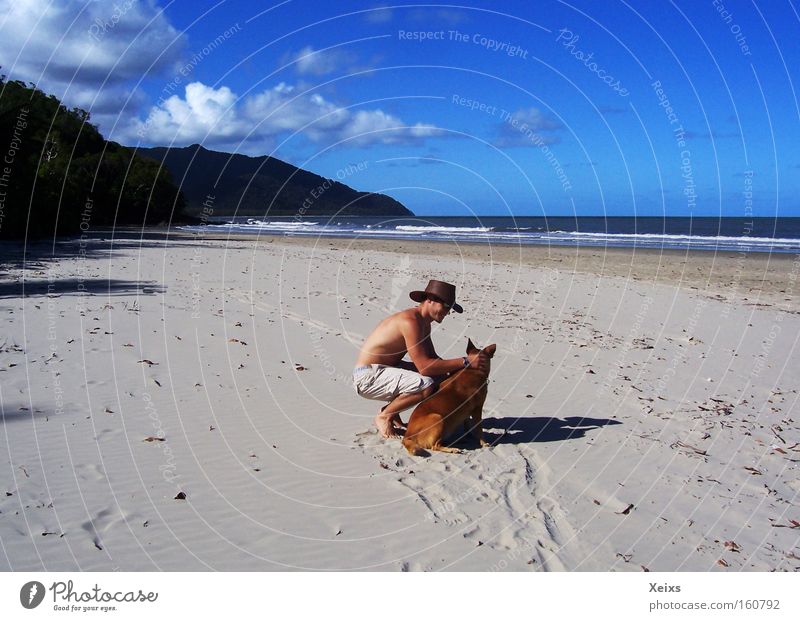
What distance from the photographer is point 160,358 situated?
384 inches

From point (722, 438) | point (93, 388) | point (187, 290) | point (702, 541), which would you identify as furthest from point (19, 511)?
point (187, 290)

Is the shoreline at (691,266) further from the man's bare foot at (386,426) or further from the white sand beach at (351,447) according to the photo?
the man's bare foot at (386,426)

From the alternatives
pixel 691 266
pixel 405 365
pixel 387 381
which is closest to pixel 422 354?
pixel 387 381

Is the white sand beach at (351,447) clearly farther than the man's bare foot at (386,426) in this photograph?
No

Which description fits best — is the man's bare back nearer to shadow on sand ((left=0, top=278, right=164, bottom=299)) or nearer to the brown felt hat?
the brown felt hat

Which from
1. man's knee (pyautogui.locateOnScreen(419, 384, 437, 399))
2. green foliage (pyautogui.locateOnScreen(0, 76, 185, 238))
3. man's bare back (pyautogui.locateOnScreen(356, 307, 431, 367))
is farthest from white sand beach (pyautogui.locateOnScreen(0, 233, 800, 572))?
green foliage (pyautogui.locateOnScreen(0, 76, 185, 238))

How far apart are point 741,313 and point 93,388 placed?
1604cm

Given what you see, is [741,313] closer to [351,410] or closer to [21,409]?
[351,410]

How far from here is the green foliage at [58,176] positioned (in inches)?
1066

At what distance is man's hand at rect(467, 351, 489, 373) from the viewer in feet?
22.5

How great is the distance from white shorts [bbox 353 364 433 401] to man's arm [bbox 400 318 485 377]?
161 millimetres

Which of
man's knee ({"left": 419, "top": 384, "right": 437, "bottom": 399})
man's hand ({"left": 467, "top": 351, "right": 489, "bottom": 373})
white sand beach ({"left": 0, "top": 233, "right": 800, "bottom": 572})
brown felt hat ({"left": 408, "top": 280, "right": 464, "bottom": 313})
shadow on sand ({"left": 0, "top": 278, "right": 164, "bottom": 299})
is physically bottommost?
white sand beach ({"left": 0, "top": 233, "right": 800, "bottom": 572})

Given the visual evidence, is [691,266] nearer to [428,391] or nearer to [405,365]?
[405,365]

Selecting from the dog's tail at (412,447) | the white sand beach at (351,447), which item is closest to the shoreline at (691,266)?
the white sand beach at (351,447)
